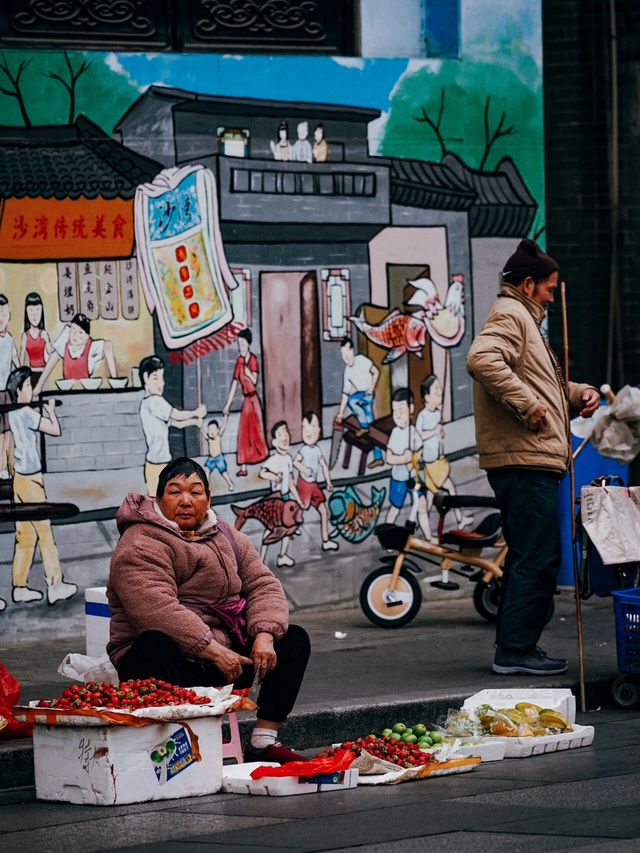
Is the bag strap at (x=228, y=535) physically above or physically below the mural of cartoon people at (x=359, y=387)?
below

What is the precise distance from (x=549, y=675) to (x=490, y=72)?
4.74 m

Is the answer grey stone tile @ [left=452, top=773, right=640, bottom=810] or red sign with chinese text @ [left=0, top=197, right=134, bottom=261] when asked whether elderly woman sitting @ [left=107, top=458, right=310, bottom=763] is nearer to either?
grey stone tile @ [left=452, top=773, right=640, bottom=810]

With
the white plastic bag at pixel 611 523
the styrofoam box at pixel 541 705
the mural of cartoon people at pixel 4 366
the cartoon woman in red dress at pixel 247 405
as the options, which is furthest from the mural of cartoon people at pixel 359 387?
the styrofoam box at pixel 541 705

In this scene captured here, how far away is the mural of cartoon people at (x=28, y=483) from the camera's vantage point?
36.0 ft

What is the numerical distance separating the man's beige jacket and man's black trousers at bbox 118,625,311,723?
209 cm

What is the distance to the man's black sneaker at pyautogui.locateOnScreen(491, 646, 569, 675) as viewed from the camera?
366 inches

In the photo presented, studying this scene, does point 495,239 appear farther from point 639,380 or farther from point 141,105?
point 141,105

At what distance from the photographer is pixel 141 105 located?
445 inches

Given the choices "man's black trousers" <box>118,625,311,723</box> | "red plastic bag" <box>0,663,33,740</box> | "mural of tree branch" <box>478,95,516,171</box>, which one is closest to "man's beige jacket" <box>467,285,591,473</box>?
"man's black trousers" <box>118,625,311,723</box>

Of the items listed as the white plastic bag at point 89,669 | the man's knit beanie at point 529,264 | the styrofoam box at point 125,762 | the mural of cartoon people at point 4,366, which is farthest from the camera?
the mural of cartoon people at point 4,366

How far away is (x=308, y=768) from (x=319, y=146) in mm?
5668

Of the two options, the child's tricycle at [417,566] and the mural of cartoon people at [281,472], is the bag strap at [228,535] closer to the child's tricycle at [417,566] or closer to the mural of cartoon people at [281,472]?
the child's tricycle at [417,566]

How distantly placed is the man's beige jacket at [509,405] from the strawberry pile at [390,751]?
2229mm

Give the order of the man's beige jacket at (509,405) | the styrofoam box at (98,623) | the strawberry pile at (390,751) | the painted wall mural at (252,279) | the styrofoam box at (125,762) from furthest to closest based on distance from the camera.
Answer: the painted wall mural at (252,279)
the man's beige jacket at (509,405)
the styrofoam box at (98,623)
the strawberry pile at (390,751)
the styrofoam box at (125,762)
